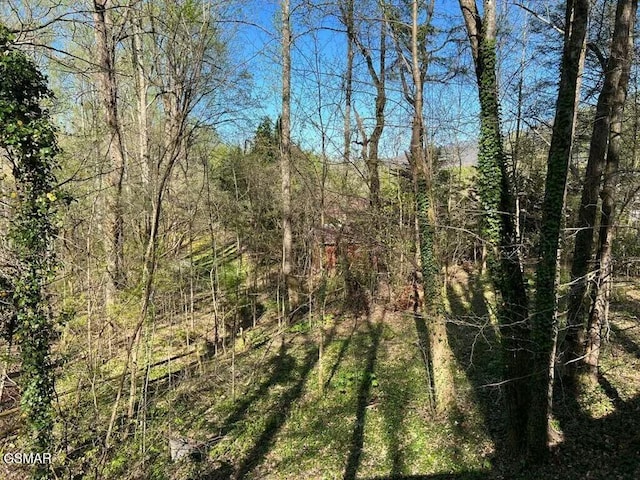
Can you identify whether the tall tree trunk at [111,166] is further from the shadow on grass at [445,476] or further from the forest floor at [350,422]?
the shadow on grass at [445,476]

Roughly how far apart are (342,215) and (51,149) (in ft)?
28.0

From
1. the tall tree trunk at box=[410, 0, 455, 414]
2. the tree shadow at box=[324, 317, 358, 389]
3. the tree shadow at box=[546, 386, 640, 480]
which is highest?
the tall tree trunk at box=[410, 0, 455, 414]

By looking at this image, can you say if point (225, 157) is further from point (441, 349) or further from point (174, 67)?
point (441, 349)

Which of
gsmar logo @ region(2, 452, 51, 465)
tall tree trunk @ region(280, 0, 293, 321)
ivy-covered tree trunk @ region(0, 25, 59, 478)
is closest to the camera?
ivy-covered tree trunk @ region(0, 25, 59, 478)

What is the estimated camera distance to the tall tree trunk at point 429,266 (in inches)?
264

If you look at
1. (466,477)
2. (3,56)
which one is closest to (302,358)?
(466,477)

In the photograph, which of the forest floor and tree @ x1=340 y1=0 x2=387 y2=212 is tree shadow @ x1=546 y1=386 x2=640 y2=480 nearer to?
the forest floor

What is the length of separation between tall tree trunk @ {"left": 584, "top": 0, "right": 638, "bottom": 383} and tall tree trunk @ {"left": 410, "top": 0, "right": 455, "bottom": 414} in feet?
6.51

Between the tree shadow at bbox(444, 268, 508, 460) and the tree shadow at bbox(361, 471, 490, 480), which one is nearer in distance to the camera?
the tree shadow at bbox(361, 471, 490, 480)

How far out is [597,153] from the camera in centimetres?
622

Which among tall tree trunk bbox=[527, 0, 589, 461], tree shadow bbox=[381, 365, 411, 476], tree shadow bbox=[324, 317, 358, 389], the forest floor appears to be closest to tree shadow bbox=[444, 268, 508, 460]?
the forest floor

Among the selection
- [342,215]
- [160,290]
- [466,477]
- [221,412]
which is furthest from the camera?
[342,215]

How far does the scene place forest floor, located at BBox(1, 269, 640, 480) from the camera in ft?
18.7

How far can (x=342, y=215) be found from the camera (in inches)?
512
